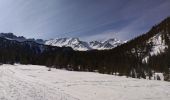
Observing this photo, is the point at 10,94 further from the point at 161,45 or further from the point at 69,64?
the point at 161,45

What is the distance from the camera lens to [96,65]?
151 m

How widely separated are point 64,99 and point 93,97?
13.5 feet

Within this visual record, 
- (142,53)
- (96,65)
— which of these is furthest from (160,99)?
(142,53)

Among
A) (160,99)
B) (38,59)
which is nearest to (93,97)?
(160,99)

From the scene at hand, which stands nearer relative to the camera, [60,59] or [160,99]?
[160,99]

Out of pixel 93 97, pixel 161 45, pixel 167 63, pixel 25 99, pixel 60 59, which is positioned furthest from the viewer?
pixel 161 45

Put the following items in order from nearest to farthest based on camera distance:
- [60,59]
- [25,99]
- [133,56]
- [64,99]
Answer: [25,99], [64,99], [60,59], [133,56]

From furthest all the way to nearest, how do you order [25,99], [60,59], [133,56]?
[133,56]
[60,59]
[25,99]

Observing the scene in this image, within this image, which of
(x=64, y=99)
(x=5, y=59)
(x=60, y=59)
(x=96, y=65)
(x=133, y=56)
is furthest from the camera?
(x=133, y=56)

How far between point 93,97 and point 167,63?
106 m

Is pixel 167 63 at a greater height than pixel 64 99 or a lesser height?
greater

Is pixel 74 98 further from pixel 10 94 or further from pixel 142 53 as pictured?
pixel 142 53

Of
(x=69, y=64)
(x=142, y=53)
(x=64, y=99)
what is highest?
(x=142, y=53)

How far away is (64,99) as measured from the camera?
26250mm
